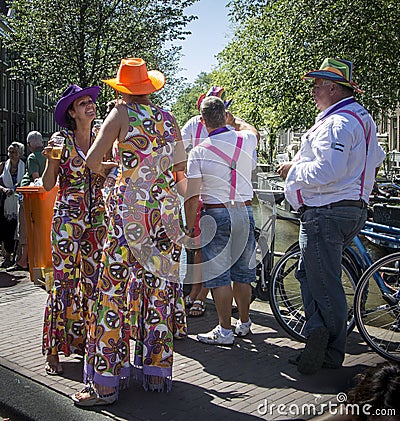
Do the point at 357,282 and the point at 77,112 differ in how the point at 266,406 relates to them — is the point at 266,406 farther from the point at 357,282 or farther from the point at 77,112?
the point at 77,112

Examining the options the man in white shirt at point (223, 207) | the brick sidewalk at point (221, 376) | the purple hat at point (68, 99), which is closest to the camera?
the brick sidewalk at point (221, 376)

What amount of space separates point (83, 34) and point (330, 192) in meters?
20.8

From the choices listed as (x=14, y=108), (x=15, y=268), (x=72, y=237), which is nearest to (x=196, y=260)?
(x=72, y=237)

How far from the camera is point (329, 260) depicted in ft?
16.2

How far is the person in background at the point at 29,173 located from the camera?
9117 millimetres

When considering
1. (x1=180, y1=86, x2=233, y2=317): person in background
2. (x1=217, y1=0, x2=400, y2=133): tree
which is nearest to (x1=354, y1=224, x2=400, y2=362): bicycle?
(x1=180, y1=86, x2=233, y2=317): person in background

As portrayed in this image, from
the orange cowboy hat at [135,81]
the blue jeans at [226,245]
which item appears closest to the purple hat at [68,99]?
the orange cowboy hat at [135,81]

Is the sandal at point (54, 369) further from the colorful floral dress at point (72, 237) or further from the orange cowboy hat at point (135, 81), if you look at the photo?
the orange cowboy hat at point (135, 81)

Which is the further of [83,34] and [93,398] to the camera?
[83,34]

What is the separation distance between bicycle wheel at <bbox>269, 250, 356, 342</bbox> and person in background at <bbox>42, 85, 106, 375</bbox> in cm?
154

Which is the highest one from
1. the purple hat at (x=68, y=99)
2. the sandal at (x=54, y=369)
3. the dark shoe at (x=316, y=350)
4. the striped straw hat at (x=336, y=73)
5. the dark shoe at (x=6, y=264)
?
the striped straw hat at (x=336, y=73)

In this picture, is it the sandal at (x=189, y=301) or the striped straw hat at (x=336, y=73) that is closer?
the striped straw hat at (x=336, y=73)

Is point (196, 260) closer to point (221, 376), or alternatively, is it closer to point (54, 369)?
point (221, 376)

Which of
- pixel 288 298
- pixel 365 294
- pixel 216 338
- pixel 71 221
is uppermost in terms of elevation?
pixel 71 221
